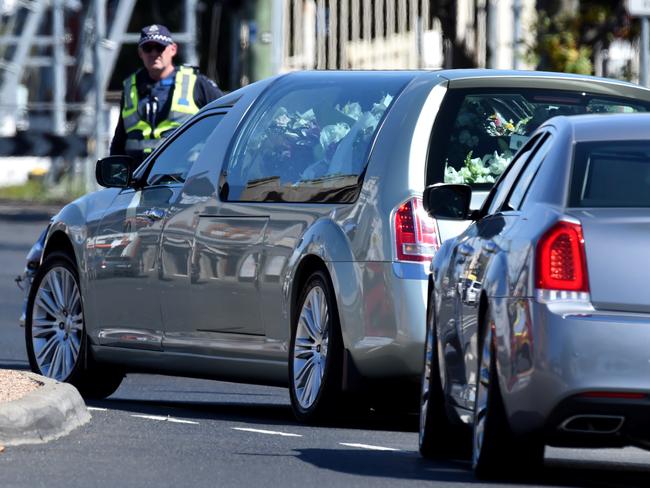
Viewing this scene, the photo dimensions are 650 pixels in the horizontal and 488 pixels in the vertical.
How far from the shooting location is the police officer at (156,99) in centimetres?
1329

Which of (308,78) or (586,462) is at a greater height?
(308,78)

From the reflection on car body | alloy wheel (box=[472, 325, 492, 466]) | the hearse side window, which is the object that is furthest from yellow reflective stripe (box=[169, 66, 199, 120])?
alloy wheel (box=[472, 325, 492, 466])

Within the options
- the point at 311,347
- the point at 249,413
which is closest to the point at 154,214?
the point at 249,413

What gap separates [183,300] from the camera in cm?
1070

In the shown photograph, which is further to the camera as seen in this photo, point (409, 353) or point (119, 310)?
point (119, 310)

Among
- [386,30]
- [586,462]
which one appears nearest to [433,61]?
[386,30]

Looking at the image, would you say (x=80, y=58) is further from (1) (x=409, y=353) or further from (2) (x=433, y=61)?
(1) (x=409, y=353)

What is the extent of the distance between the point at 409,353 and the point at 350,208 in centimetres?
74

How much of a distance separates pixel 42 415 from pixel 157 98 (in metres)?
4.79

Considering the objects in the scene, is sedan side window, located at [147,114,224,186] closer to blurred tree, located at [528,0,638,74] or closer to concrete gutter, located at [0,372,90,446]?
concrete gutter, located at [0,372,90,446]

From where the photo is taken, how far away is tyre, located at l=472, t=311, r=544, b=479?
7344mm

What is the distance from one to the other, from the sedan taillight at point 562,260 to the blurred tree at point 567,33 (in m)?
24.0

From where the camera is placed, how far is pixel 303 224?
9.91 m

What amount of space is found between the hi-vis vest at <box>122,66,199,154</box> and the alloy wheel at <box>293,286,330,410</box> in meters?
3.59
